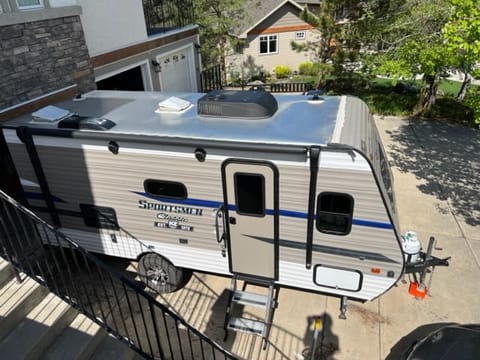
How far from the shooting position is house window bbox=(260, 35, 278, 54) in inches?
1117

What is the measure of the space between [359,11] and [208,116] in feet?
48.2

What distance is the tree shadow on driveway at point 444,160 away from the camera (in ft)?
30.0

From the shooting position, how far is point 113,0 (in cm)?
974

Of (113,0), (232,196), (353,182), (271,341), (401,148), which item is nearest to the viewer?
(353,182)

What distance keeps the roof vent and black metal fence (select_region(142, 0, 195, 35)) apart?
8.79 metres

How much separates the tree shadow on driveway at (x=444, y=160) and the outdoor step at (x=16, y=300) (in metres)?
8.59

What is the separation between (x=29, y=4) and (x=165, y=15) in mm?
8867

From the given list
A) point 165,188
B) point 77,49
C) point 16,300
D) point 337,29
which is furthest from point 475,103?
point 337,29

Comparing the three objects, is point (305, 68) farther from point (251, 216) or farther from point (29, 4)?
point (251, 216)

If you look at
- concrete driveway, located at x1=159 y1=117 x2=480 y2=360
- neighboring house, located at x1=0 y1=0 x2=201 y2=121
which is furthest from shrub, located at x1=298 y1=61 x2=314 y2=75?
concrete driveway, located at x1=159 y1=117 x2=480 y2=360

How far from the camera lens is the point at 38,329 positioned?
3.77 metres

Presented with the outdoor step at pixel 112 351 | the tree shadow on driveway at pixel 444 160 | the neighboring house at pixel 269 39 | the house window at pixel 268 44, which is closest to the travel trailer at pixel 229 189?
the outdoor step at pixel 112 351

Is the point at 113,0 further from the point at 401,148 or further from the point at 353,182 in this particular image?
the point at 401,148

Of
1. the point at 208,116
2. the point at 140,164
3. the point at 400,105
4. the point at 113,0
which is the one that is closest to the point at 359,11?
the point at 400,105
